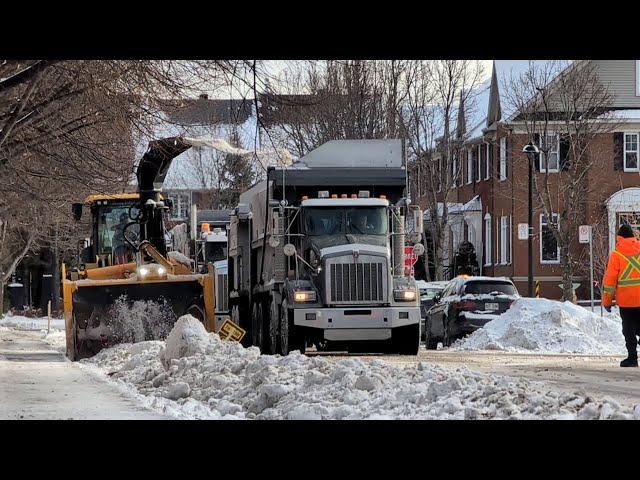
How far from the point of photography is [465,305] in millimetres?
31219

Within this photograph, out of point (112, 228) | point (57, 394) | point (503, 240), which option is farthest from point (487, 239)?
point (57, 394)

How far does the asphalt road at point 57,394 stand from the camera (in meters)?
14.1

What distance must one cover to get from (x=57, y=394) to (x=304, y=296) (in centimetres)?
828

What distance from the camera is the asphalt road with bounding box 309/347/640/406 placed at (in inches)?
689

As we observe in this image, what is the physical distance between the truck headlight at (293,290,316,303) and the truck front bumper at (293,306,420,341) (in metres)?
0.19

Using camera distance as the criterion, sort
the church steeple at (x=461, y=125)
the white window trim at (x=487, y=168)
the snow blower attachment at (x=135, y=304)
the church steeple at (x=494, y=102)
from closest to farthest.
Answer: the snow blower attachment at (x=135, y=304) → the church steeple at (x=461, y=125) → the church steeple at (x=494, y=102) → the white window trim at (x=487, y=168)

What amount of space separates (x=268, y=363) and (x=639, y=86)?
4454 cm

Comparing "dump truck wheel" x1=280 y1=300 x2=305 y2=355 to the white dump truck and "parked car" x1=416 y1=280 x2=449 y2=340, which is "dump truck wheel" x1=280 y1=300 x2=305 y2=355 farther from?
"parked car" x1=416 y1=280 x2=449 y2=340

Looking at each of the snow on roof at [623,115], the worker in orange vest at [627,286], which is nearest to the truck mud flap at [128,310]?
the worker in orange vest at [627,286]

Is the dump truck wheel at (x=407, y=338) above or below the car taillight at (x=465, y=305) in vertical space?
below

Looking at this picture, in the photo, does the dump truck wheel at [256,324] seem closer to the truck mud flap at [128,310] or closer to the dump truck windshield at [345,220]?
the truck mud flap at [128,310]

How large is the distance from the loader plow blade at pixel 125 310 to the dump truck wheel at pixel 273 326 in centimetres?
122

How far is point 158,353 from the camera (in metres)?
23.1
